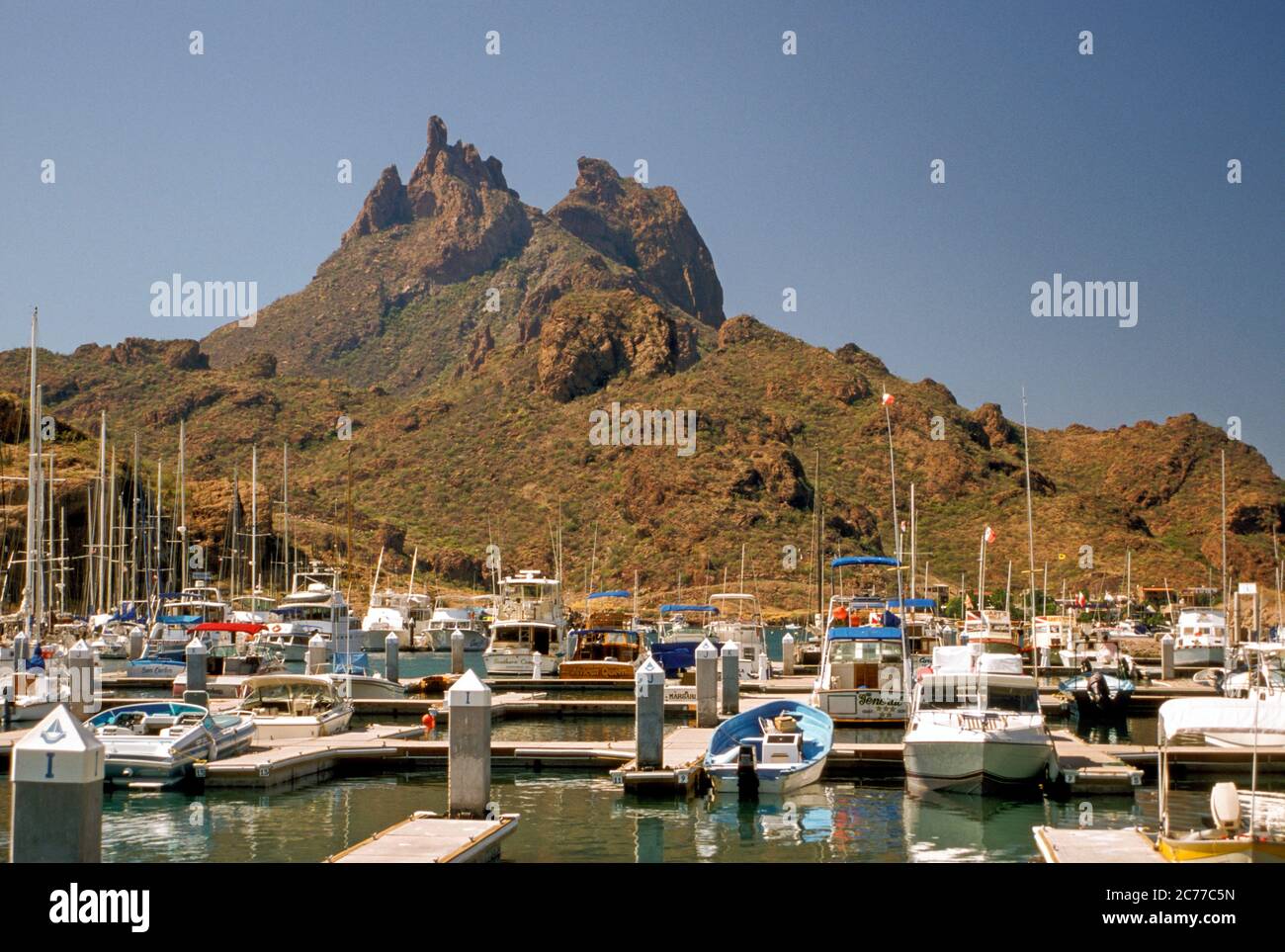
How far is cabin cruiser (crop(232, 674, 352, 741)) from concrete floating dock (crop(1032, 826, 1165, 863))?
17.8 m

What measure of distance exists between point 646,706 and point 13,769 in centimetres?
1443

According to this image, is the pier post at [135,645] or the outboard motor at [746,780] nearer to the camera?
the outboard motor at [746,780]

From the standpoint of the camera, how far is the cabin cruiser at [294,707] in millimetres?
30062

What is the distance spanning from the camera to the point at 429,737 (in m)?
31.3

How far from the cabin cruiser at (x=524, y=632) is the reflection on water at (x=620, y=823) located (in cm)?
2492

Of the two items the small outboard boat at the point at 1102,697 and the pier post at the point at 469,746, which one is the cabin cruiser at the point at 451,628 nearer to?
the small outboard boat at the point at 1102,697

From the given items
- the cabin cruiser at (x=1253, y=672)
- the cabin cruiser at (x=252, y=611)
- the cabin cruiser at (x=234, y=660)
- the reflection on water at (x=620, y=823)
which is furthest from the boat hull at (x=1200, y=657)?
the cabin cruiser at (x=252, y=611)

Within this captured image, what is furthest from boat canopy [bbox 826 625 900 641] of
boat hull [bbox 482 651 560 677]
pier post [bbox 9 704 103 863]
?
pier post [bbox 9 704 103 863]

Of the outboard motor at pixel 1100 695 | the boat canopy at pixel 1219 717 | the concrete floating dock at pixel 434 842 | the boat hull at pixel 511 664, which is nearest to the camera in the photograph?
the concrete floating dock at pixel 434 842

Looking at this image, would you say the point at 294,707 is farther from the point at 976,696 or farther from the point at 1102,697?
Result: the point at 1102,697

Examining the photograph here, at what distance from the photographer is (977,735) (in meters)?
23.9

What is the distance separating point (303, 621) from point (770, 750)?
4756 cm

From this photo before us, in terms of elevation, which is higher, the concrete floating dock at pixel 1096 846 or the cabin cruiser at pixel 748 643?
the concrete floating dock at pixel 1096 846
